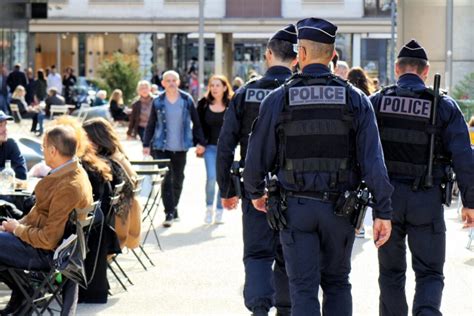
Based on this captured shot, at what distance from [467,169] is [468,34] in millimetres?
14602

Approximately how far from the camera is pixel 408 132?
7824mm

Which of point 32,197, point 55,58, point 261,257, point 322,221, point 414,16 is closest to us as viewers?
point 322,221

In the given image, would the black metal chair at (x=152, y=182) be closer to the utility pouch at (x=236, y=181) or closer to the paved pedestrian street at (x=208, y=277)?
the paved pedestrian street at (x=208, y=277)

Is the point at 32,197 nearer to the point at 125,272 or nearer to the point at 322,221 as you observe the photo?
the point at 125,272

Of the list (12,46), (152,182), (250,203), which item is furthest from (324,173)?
(12,46)

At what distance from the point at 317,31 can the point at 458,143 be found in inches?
54.3

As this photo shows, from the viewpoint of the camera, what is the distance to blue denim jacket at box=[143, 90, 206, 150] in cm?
1502

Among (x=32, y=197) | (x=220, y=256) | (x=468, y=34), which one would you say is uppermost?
(x=468, y=34)

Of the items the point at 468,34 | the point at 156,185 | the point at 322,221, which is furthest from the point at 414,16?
the point at 322,221

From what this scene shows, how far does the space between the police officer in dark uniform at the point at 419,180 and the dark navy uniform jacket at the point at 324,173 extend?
105 centimetres

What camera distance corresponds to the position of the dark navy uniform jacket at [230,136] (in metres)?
8.36

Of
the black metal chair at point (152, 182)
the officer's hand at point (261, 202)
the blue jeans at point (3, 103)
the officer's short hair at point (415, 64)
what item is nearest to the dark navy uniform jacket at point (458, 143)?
the officer's short hair at point (415, 64)

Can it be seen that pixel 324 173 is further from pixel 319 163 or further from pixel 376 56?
pixel 376 56

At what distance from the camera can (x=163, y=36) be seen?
62000mm
